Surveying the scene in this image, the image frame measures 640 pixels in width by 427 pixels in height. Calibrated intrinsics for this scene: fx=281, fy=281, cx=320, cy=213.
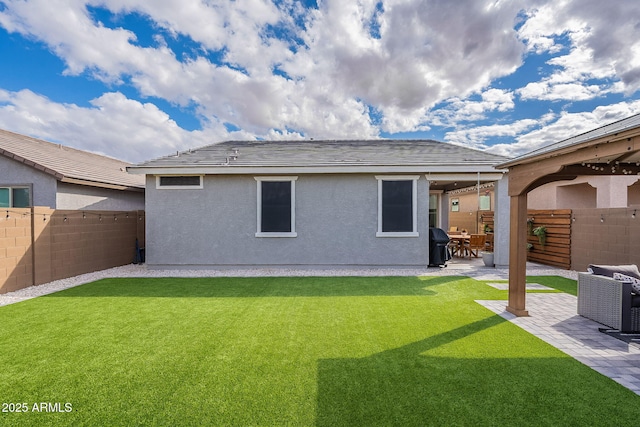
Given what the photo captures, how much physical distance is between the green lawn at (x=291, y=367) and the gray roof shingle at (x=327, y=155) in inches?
189

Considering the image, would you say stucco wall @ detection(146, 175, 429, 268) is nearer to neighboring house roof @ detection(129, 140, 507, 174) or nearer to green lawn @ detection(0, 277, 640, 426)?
neighboring house roof @ detection(129, 140, 507, 174)

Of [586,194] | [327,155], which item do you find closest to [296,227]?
[327,155]

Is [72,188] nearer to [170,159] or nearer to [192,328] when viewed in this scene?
[170,159]

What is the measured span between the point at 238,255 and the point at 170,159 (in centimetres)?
423

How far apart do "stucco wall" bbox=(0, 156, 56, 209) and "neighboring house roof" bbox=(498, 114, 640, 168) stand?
511 inches

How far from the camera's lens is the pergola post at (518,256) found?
513 centimetres

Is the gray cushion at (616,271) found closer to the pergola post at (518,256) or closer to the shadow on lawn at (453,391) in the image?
the pergola post at (518,256)

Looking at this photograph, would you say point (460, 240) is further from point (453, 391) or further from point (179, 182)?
point (179, 182)

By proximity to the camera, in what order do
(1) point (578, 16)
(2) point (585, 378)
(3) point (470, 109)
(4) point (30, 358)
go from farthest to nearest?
(3) point (470, 109) → (1) point (578, 16) → (4) point (30, 358) → (2) point (585, 378)

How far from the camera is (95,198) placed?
10.8 m

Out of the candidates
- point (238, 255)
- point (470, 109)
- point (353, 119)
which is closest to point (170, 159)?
point (238, 255)

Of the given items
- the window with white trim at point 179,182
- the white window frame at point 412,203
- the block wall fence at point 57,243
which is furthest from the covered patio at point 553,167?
the block wall fence at point 57,243

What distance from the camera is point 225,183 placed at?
30.7 feet

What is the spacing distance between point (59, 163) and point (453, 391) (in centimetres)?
1345
